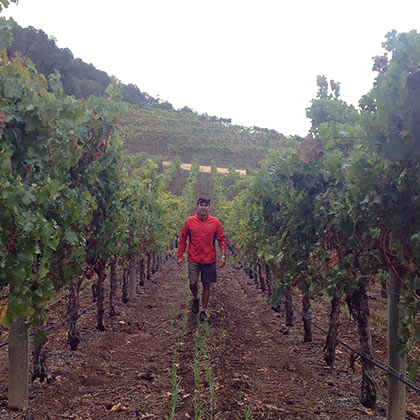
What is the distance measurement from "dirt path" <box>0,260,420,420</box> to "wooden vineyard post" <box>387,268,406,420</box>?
58cm

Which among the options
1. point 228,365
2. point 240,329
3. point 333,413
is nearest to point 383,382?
point 333,413

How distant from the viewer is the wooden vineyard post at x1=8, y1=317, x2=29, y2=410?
13.3 feet

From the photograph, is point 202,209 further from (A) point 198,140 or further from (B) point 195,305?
(A) point 198,140

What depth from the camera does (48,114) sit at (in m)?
3.94

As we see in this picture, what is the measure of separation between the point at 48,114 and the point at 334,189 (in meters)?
2.96

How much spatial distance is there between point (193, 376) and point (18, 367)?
1.85 metres

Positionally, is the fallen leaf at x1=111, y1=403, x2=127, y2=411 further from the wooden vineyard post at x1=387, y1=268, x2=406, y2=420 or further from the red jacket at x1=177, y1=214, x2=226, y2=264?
the red jacket at x1=177, y1=214, x2=226, y2=264

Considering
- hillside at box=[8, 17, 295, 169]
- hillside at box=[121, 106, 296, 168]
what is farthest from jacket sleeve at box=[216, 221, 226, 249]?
hillside at box=[121, 106, 296, 168]

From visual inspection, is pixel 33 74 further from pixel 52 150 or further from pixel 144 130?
pixel 144 130

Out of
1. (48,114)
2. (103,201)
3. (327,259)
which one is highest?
(48,114)

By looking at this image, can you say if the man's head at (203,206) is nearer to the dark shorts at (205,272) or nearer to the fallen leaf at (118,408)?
the dark shorts at (205,272)

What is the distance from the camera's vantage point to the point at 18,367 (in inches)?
159

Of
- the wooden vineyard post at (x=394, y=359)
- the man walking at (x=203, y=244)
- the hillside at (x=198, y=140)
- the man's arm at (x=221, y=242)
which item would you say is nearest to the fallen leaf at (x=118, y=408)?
the wooden vineyard post at (x=394, y=359)

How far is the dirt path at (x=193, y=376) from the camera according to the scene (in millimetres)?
4160
